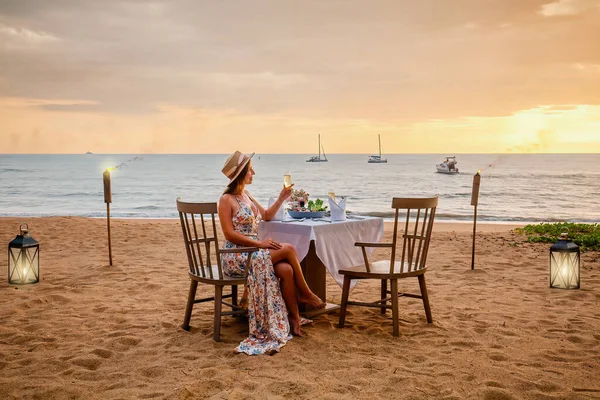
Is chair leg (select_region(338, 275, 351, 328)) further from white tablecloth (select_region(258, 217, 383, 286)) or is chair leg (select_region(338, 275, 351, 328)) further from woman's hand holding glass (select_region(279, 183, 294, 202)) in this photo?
woman's hand holding glass (select_region(279, 183, 294, 202))

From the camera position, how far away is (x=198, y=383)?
10.4ft

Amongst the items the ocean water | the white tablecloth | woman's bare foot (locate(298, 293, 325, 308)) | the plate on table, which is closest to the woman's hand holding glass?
the white tablecloth

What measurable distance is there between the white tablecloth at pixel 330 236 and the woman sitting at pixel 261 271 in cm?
20

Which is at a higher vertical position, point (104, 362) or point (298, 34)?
point (298, 34)

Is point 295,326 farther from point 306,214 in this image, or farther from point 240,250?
point 306,214

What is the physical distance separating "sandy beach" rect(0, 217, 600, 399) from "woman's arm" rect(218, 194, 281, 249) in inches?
28.5

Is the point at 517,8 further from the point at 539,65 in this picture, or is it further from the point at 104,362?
the point at 104,362

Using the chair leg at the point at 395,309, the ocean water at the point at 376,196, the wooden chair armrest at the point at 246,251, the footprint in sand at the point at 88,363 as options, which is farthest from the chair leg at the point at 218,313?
the ocean water at the point at 376,196

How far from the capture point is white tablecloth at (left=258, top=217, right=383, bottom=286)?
424 centimetres

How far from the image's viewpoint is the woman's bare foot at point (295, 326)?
4121mm

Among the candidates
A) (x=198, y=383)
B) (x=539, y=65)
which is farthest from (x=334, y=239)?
(x=539, y=65)

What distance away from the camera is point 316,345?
12.9ft

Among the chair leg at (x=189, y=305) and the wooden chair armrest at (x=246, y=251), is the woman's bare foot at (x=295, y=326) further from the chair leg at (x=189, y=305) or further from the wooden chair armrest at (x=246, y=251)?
Result: the chair leg at (x=189, y=305)

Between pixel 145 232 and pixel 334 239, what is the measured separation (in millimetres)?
6730
